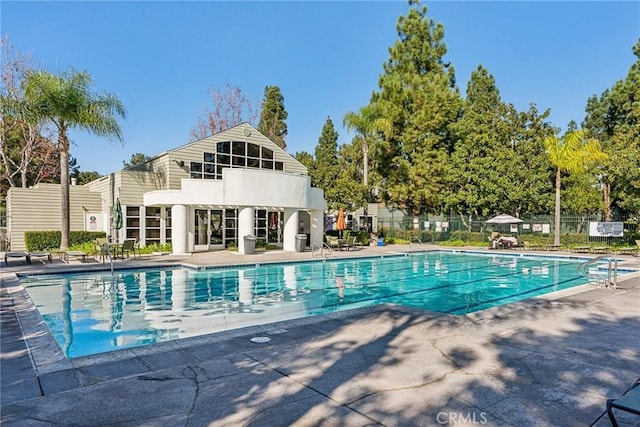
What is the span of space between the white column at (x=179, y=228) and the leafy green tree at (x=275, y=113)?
25.1 meters

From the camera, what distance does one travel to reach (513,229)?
2539 centimetres

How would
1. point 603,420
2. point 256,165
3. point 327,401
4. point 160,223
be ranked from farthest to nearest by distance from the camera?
point 256,165, point 160,223, point 327,401, point 603,420

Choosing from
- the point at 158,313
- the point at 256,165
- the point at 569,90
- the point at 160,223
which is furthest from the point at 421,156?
the point at 158,313

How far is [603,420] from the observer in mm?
3162

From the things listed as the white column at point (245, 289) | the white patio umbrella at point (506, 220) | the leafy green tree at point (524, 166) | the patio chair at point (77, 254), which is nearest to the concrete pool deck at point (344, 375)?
the white column at point (245, 289)

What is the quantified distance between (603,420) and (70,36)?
17014mm

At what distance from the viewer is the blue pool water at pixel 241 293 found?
Result: 750 centimetres

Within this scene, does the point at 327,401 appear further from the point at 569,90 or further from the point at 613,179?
the point at 613,179

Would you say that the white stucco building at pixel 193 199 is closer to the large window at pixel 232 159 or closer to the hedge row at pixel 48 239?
the large window at pixel 232 159

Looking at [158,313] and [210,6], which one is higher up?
[210,6]

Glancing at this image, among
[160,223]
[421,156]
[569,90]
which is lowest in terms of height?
[160,223]

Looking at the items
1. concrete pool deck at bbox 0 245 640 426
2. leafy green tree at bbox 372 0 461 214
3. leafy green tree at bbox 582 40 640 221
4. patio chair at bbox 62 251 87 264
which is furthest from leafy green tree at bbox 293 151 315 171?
concrete pool deck at bbox 0 245 640 426

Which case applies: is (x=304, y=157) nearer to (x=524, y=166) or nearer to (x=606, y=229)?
(x=524, y=166)

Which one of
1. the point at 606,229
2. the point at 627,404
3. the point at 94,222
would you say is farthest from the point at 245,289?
the point at 606,229
